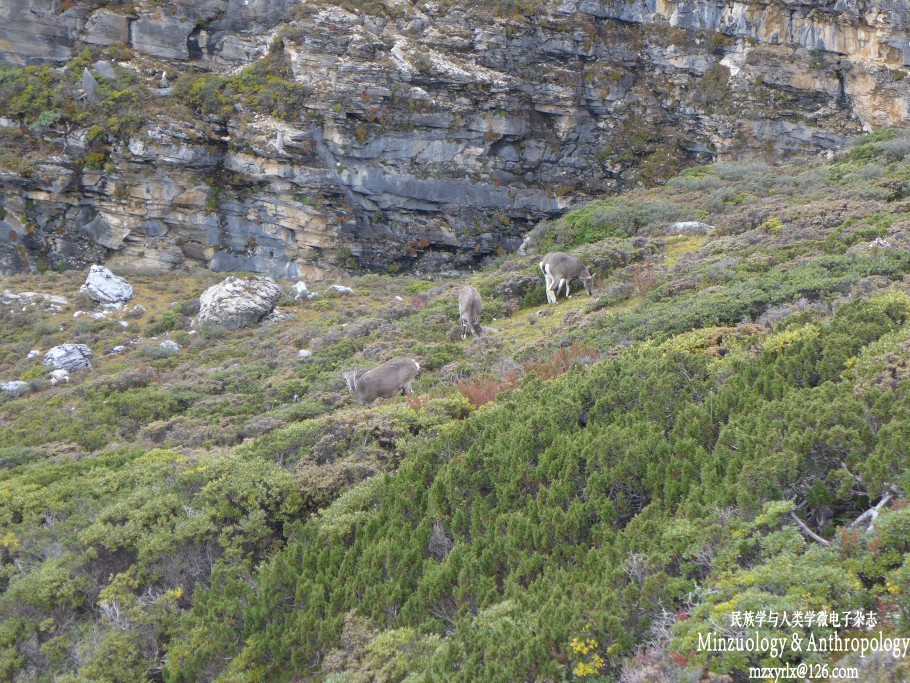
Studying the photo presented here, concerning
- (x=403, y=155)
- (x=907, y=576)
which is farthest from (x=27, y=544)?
(x=403, y=155)

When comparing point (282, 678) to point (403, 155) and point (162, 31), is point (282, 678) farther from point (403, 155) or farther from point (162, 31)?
point (162, 31)

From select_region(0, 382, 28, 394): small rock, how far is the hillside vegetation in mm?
4519

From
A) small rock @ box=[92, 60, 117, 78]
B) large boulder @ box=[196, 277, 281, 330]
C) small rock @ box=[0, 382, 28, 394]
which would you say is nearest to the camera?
small rock @ box=[0, 382, 28, 394]

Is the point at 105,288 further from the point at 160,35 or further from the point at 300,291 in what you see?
the point at 160,35

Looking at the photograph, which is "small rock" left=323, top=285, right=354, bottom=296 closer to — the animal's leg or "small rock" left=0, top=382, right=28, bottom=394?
the animal's leg

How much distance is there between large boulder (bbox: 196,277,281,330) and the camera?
856 inches

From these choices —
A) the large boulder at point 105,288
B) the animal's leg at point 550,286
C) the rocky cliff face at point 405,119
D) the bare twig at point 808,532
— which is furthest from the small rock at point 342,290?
the bare twig at point 808,532

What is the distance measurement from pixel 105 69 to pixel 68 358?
755 inches

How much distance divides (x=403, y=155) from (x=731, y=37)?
17.6m

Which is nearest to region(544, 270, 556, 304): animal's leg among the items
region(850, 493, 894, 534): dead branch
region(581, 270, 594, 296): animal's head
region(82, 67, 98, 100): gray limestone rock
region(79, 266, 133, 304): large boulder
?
region(581, 270, 594, 296): animal's head

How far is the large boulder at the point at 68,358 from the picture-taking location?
61.3ft

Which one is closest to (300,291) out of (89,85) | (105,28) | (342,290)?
(342,290)

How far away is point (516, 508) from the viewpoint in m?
6.50

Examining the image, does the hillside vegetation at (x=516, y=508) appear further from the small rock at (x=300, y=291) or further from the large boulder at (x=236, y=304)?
the small rock at (x=300, y=291)
